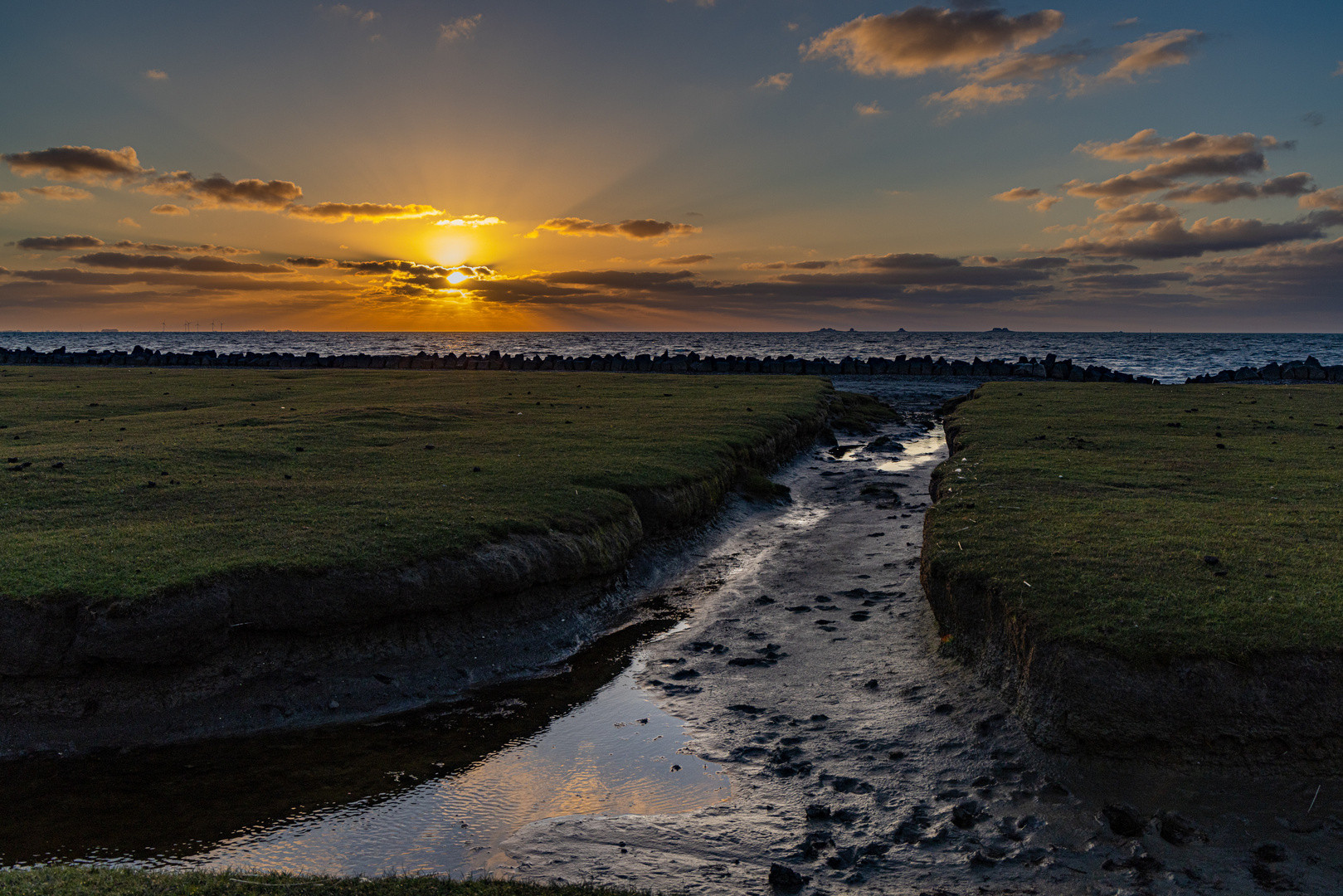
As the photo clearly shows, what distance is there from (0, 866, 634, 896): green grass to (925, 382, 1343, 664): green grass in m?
6.07

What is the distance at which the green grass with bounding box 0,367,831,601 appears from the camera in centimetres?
1120

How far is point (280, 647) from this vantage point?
10477 mm

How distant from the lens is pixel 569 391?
41.9 meters

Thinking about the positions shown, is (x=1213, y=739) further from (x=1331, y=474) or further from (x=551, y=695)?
(x=1331, y=474)

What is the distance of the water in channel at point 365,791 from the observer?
727 cm

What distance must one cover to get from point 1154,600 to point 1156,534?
322cm

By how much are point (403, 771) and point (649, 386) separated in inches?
1519

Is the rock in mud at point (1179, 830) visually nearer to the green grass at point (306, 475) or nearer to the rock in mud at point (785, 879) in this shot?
the rock in mud at point (785, 879)

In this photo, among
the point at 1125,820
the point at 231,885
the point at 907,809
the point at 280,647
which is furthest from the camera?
the point at 280,647

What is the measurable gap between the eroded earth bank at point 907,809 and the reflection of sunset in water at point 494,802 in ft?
0.93

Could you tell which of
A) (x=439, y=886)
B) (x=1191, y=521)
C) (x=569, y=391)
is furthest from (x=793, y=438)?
(x=439, y=886)

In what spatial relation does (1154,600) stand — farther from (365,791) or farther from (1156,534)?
(365,791)

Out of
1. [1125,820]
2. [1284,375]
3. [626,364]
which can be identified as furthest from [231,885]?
[1284,375]

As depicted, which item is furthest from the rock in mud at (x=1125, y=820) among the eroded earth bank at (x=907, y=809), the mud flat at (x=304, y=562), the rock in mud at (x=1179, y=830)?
the mud flat at (x=304, y=562)
